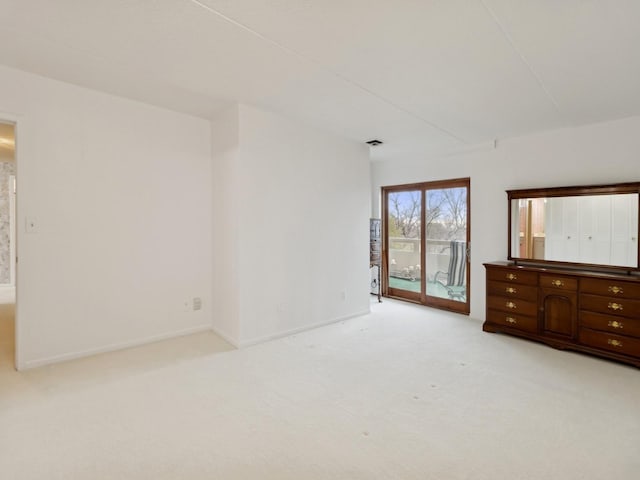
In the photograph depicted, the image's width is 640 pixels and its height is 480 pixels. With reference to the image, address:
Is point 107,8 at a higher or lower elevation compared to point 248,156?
higher

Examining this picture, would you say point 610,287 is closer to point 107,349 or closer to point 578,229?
point 578,229

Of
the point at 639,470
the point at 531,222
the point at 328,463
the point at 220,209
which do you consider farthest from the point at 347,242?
the point at 639,470

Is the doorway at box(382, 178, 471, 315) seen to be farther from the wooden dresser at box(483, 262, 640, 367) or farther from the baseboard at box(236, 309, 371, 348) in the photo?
the baseboard at box(236, 309, 371, 348)

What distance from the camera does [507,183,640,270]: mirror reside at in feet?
11.6

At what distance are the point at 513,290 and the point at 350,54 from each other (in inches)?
128

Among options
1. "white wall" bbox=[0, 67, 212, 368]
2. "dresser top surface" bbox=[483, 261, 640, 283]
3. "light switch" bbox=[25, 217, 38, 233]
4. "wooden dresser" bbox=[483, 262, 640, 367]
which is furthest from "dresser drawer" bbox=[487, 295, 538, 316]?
"light switch" bbox=[25, 217, 38, 233]

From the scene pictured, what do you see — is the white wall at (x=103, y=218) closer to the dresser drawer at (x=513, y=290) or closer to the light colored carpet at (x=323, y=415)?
the light colored carpet at (x=323, y=415)

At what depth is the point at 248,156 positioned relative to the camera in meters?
3.56

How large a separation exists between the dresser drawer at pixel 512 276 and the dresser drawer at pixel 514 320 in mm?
399

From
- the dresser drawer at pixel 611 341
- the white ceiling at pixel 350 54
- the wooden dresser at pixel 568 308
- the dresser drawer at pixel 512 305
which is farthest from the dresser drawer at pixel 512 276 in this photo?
the white ceiling at pixel 350 54

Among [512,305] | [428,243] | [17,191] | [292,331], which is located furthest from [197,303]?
[512,305]

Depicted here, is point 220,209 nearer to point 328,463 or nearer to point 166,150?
point 166,150

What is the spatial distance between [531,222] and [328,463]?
385cm

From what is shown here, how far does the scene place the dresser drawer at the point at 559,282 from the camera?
3.46 metres
